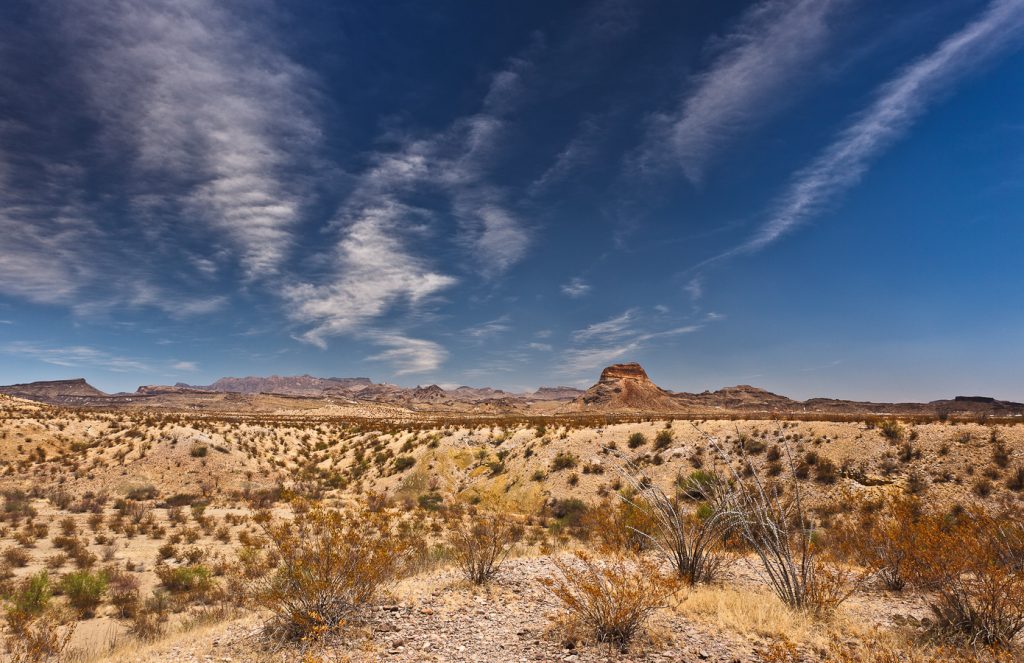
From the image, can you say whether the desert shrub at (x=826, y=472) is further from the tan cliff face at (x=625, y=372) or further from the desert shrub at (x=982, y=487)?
the tan cliff face at (x=625, y=372)

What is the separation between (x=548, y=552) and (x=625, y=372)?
436 feet

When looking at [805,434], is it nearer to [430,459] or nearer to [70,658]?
[430,459]

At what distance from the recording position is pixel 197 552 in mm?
12867

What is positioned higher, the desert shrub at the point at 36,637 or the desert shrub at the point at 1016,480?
the desert shrub at the point at 1016,480

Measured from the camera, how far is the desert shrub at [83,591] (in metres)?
9.20

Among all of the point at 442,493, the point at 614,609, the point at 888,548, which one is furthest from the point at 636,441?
the point at 614,609

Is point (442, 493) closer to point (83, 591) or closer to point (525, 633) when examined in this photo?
point (83, 591)

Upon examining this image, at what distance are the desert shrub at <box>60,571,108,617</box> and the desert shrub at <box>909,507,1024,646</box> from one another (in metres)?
15.1

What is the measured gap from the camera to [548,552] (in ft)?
34.0

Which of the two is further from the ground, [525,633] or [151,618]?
[525,633]

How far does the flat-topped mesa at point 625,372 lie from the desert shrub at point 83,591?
423 ft

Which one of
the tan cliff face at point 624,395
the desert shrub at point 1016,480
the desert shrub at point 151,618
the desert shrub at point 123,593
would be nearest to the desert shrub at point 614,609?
the desert shrub at point 151,618

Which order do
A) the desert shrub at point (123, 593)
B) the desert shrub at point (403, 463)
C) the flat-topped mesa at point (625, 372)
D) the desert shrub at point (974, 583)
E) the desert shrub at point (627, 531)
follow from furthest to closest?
1. the flat-topped mesa at point (625, 372)
2. the desert shrub at point (403, 463)
3. the desert shrub at point (627, 531)
4. the desert shrub at point (123, 593)
5. the desert shrub at point (974, 583)

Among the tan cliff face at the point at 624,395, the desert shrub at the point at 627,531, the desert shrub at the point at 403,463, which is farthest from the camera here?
the tan cliff face at the point at 624,395
